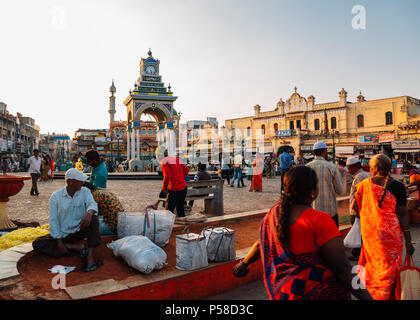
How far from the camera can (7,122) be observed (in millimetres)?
55625

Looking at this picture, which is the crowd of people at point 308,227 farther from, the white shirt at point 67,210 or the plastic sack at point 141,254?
the plastic sack at point 141,254

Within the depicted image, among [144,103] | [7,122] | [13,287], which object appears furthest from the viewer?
[7,122]

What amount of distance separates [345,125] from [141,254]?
41535 millimetres

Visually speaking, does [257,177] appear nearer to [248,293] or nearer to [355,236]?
[355,236]

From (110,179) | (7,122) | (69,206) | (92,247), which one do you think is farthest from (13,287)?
(7,122)

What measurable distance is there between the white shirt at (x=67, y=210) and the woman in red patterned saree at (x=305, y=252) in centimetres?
267

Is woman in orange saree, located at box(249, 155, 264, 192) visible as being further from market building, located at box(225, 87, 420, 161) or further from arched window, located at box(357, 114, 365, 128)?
arched window, located at box(357, 114, 365, 128)

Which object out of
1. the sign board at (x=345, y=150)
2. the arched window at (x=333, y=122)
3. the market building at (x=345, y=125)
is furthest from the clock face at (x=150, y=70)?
the sign board at (x=345, y=150)

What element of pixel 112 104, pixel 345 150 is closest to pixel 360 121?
pixel 345 150

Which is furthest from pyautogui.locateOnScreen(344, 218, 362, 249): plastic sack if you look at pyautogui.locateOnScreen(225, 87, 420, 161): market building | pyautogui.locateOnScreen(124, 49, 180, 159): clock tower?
pyautogui.locateOnScreen(124, 49, 180, 159): clock tower

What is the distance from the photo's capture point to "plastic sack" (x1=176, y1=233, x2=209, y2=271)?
338 centimetres
